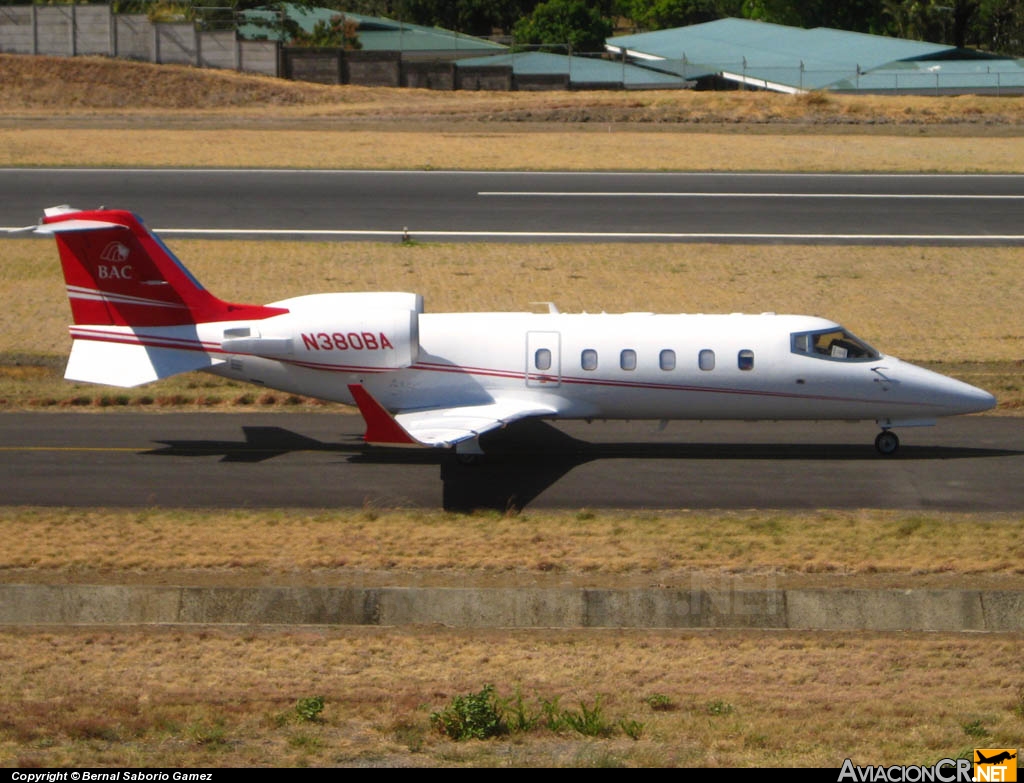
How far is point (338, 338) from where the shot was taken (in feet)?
82.2

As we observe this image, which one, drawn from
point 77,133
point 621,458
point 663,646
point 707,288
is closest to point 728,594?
point 663,646

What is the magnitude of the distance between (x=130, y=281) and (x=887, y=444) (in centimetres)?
1487

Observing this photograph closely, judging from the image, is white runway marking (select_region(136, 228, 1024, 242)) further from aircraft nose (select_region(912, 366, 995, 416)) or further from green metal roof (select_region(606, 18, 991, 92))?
green metal roof (select_region(606, 18, 991, 92))

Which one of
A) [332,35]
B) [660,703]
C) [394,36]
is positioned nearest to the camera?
[660,703]

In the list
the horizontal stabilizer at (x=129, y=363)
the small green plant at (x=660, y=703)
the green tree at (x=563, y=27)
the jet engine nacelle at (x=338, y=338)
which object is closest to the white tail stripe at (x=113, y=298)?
the horizontal stabilizer at (x=129, y=363)

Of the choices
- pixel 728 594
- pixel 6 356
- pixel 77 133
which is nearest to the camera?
pixel 728 594

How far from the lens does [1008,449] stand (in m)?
26.2

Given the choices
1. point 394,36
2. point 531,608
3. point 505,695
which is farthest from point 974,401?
point 394,36

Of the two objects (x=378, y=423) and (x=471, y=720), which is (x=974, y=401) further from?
(x=471, y=720)

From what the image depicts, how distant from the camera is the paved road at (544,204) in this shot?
44281mm

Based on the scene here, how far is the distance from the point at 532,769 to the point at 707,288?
93.3 ft

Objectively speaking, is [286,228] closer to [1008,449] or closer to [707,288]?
[707,288]

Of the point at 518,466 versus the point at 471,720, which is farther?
the point at 518,466

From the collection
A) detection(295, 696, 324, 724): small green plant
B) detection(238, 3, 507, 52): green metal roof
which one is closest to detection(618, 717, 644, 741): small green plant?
detection(295, 696, 324, 724): small green plant
